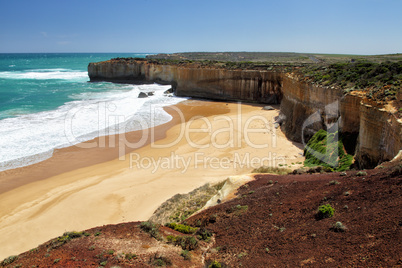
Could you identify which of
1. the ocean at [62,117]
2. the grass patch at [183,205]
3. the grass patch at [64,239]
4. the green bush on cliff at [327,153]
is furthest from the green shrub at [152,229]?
the ocean at [62,117]

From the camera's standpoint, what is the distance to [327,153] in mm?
16875

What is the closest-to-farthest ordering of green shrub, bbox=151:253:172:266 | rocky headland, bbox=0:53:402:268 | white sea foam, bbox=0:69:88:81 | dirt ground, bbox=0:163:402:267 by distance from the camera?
dirt ground, bbox=0:163:402:267 < rocky headland, bbox=0:53:402:268 < green shrub, bbox=151:253:172:266 < white sea foam, bbox=0:69:88:81

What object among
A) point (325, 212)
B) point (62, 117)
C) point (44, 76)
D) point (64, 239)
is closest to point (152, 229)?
point (64, 239)

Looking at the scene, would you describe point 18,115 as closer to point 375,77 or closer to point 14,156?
point 14,156

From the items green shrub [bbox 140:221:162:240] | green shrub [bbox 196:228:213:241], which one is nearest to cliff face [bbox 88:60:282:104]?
green shrub [bbox 196:228:213:241]

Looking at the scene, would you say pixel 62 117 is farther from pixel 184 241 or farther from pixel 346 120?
pixel 346 120

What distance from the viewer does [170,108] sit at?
36281mm

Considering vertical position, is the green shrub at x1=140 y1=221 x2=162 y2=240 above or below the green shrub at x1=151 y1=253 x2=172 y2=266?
below

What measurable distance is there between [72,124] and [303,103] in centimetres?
2165

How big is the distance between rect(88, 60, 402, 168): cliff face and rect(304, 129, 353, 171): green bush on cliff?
0.53m

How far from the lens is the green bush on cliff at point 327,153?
1556 cm

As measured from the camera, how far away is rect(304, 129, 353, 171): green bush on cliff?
15.6 m

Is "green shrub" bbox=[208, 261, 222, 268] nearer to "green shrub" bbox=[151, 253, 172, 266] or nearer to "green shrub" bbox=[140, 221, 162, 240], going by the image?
"green shrub" bbox=[151, 253, 172, 266]

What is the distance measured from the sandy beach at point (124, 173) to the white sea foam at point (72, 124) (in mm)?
1590
